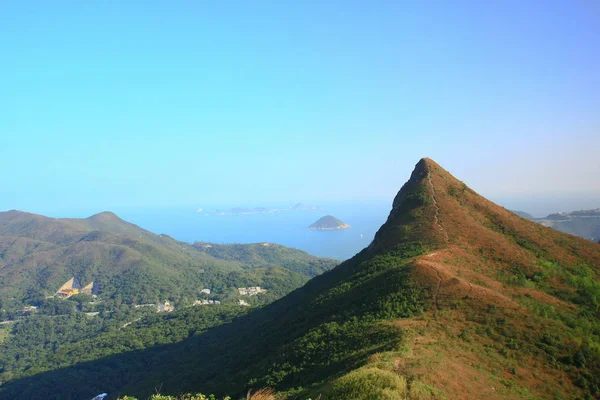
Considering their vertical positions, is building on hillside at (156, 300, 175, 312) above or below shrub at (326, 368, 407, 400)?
below

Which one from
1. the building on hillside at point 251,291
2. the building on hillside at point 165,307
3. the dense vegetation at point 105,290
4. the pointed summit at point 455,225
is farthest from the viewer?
the building on hillside at point 251,291

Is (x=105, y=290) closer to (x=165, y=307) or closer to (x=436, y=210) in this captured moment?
(x=165, y=307)

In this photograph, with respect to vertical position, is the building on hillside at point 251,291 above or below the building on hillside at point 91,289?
below

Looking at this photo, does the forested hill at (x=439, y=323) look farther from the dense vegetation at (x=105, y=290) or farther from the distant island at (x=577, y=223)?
the distant island at (x=577, y=223)

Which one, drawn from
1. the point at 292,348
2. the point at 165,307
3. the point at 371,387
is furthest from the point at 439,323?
the point at 165,307

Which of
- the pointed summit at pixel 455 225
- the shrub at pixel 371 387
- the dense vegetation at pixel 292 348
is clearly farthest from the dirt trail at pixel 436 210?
the shrub at pixel 371 387

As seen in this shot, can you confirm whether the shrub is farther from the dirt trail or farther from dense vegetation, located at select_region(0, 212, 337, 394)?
dense vegetation, located at select_region(0, 212, 337, 394)

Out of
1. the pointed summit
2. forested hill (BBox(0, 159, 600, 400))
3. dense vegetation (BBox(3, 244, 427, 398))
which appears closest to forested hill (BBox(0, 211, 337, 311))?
dense vegetation (BBox(3, 244, 427, 398))
